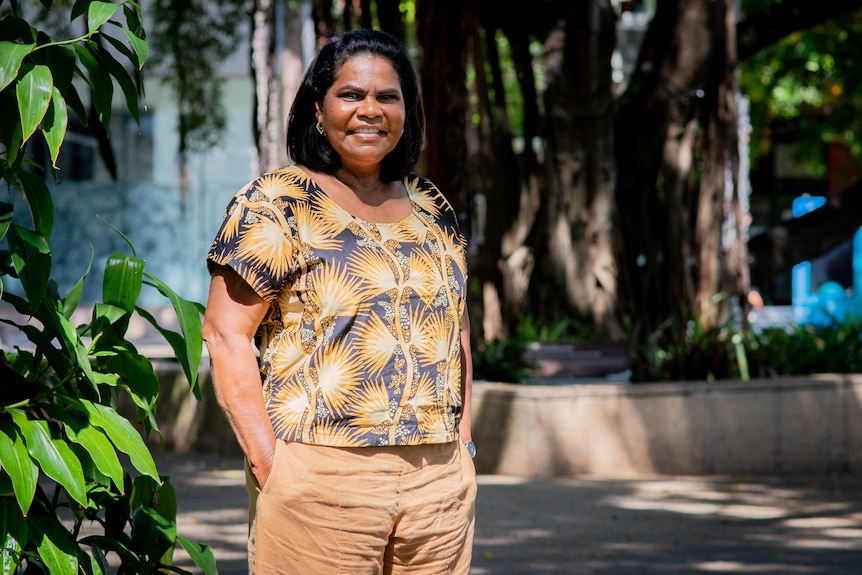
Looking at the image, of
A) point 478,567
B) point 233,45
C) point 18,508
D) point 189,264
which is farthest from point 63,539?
point 189,264

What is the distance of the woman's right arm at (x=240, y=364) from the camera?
245 cm

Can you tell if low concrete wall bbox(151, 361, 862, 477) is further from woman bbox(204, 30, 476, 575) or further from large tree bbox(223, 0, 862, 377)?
woman bbox(204, 30, 476, 575)

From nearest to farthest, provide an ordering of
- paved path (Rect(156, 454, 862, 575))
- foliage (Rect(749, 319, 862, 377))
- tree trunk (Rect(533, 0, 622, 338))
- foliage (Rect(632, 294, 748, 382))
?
paved path (Rect(156, 454, 862, 575)), foliage (Rect(632, 294, 748, 382)), foliage (Rect(749, 319, 862, 377)), tree trunk (Rect(533, 0, 622, 338))

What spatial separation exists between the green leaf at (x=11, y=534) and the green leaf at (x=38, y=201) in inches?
21.8

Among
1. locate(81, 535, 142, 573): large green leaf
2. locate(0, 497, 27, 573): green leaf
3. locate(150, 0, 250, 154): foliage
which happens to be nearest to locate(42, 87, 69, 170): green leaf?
locate(0, 497, 27, 573): green leaf

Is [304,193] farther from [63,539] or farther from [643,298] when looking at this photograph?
[643,298]

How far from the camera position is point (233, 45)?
1181 cm

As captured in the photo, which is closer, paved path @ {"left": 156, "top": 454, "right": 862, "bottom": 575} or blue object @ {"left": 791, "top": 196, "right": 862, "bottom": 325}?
paved path @ {"left": 156, "top": 454, "right": 862, "bottom": 575}

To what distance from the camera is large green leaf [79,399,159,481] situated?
2414 millimetres

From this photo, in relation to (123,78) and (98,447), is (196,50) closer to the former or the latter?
(123,78)

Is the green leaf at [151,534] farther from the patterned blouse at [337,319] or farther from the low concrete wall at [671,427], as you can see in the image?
the low concrete wall at [671,427]

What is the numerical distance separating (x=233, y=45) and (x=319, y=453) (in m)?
9.91

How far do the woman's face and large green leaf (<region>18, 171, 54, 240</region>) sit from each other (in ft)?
1.96

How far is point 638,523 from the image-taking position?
6.36 m
